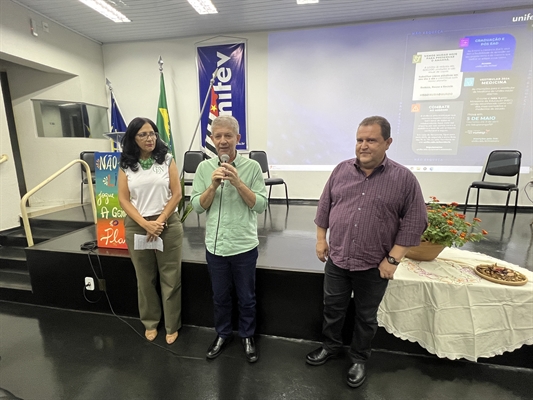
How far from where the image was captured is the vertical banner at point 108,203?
2123 millimetres

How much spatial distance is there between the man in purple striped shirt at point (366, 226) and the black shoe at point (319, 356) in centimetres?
17

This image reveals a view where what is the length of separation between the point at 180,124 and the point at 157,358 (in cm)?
454

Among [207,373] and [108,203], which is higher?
[108,203]

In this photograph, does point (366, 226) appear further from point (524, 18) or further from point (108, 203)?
point (524, 18)

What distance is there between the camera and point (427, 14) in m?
4.16

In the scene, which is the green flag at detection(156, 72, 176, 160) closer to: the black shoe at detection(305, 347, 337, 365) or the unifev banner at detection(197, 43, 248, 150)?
the unifev banner at detection(197, 43, 248, 150)

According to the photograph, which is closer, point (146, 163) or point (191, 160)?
point (146, 163)

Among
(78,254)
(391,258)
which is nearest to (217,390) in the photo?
(391,258)

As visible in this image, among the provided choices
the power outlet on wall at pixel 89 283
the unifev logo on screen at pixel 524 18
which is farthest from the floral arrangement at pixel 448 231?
the unifev logo on screen at pixel 524 18

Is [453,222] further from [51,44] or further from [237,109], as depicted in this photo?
[51,44]

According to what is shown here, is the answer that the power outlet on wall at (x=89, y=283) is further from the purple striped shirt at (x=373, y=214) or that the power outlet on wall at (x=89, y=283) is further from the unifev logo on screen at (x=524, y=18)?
the unifev logo on screen at (x=524, y=18)

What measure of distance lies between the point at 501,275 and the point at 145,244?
2230 millimetres

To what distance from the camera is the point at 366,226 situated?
1.34 meters

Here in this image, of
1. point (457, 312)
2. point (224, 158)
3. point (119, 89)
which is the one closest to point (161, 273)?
point (224, 158)
